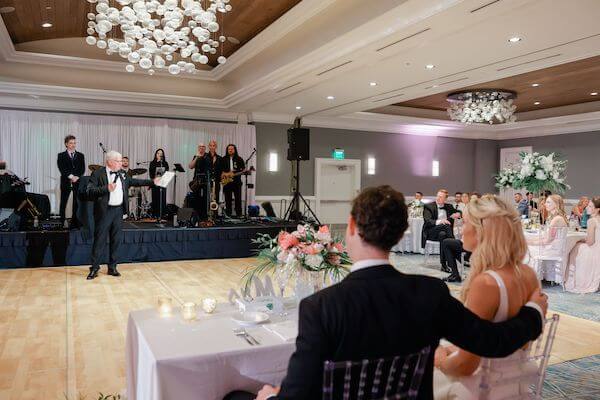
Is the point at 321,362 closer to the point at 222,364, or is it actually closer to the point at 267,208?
the point at 222,364

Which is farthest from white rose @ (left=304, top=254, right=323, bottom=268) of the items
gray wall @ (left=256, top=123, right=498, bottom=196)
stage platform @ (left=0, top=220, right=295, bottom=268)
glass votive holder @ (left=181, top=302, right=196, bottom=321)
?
gray wall @ (left=256, top=123, right=498, bottom=196)

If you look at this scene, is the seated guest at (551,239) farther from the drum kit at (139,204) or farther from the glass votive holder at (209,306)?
the drum kit at (139,204)

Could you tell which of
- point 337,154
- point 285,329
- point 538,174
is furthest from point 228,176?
point 285,329

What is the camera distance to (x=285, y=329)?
235cm

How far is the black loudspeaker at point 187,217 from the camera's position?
9.44m

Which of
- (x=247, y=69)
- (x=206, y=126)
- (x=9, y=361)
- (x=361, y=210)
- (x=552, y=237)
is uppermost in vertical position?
(x=247, y=69)

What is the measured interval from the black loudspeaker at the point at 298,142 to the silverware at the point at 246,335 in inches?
376

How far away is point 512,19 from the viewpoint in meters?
5.50

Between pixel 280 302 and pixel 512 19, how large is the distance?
4.42m

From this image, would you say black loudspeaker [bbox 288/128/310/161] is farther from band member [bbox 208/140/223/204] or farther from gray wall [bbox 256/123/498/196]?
band member [bbox 208/140/223/204]

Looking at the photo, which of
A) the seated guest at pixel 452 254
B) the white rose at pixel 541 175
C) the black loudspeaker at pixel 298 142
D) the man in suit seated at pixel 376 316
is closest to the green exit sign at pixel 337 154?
the black loudspeaker at pixel 298 142

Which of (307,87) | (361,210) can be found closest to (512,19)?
(307,87)

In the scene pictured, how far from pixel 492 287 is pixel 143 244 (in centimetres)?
768

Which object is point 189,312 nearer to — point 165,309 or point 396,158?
point 165,309
